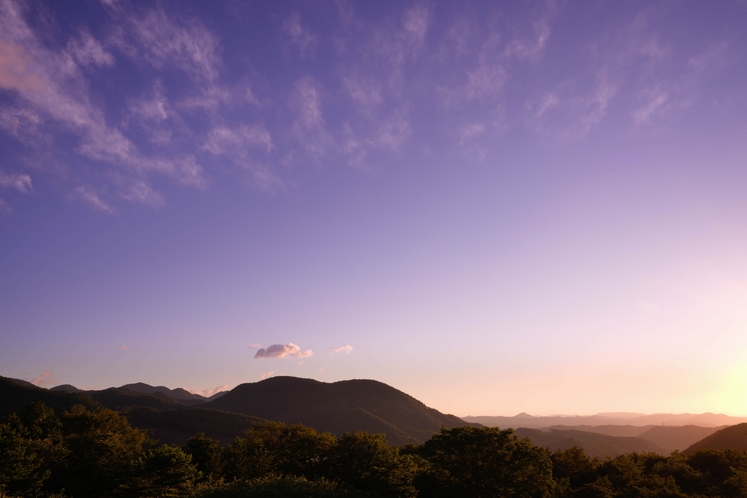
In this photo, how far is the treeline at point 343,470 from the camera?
40.6 metres

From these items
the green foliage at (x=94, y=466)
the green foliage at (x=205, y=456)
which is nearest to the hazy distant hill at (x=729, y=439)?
the green foliage at (x=205, y=456)

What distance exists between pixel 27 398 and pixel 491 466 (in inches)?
6333

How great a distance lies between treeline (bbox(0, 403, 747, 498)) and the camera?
40625mm

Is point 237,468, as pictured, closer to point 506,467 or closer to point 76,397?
point 506,467

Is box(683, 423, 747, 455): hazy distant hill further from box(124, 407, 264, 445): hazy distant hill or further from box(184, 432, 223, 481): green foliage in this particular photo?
box(124, 407, 264, 445): hazy distant hill

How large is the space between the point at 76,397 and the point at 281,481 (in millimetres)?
165672

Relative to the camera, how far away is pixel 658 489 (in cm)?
3922

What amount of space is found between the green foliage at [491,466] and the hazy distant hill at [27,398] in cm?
14165

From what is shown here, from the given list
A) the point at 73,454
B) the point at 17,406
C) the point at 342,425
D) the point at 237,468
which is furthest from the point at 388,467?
the point at 342,425

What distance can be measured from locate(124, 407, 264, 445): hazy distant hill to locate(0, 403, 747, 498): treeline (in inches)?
3720

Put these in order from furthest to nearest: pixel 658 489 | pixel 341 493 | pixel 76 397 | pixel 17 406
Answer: pixel 76 397 → pixel 17 406 → pixel 658 489 → pixel 341 493

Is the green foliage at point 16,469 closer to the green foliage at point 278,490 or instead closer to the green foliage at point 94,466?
the green foliage at point 94,466

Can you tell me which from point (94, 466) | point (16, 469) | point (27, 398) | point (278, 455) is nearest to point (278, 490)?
point (278, 455)

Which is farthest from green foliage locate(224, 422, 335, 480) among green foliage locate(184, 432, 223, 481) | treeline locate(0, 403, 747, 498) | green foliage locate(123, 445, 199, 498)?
green foliage locate(123, 445, 199, 498)
